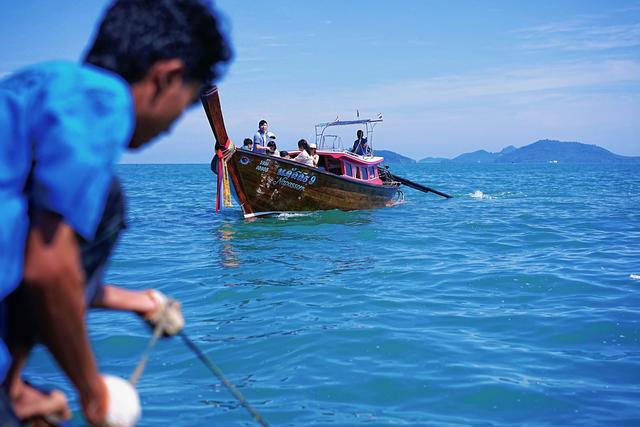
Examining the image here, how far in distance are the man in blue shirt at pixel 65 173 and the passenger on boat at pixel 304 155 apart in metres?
15.9

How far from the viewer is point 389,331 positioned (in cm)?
660

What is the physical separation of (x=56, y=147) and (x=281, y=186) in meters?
15.8

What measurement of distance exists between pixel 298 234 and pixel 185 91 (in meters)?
12.9

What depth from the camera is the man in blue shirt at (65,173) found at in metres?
1.20

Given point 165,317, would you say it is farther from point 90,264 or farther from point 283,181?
point 283,181

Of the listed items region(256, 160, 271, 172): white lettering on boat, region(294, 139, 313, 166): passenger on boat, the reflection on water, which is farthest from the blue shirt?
region(294, 139, 313, 166): passenger on boat

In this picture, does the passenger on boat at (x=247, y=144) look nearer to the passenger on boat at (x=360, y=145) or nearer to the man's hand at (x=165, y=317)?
the passenger on boat at (x=360, y=145)

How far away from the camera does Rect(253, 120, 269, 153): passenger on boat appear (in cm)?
1734

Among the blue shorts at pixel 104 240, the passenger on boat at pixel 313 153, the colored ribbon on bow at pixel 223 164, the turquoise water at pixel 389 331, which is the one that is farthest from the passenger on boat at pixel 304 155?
the blue shorts at pixel 104 240

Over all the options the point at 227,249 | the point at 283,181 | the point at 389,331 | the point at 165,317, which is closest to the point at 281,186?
the point at 283,181

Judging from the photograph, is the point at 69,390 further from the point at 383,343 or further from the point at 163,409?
the point at 383,343

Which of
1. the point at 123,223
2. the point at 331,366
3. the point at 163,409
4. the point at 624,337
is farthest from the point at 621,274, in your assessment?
the point at 123,223

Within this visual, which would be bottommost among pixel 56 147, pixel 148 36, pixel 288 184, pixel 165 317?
pixel 165 317

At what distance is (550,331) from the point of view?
22.0ft
